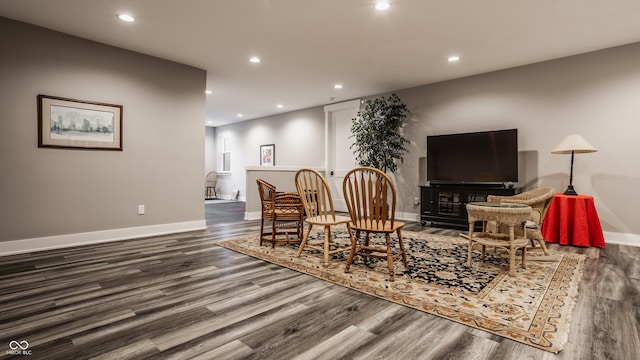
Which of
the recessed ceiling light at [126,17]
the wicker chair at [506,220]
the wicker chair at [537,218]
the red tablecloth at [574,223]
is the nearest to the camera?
the wicker chair at [506,220]

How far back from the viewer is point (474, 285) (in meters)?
2.46

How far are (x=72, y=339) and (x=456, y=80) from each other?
5.87m

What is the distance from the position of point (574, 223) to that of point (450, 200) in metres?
1.60

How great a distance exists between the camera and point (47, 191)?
363 centimetres

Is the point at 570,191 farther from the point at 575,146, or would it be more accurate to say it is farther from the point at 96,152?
the point at 96,152

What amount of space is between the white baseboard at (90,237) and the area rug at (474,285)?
4.39ft

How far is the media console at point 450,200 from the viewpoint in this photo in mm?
4869

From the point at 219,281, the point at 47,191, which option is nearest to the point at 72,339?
the point at 219,281

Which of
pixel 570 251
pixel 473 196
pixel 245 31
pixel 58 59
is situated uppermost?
pixel 245 31

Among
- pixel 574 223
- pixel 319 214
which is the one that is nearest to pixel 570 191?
pixel 574 223

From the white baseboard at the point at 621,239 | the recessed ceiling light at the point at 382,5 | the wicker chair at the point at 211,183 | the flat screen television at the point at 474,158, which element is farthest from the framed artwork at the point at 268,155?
the white baseboard at the point at 621,239

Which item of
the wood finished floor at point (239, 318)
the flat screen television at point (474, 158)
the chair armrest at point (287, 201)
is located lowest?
the wood finished floor at point (239, 318)

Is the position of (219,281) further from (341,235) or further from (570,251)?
(570,251)

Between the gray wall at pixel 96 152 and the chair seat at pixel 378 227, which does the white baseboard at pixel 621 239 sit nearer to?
the chair seat at pixel 378 227
